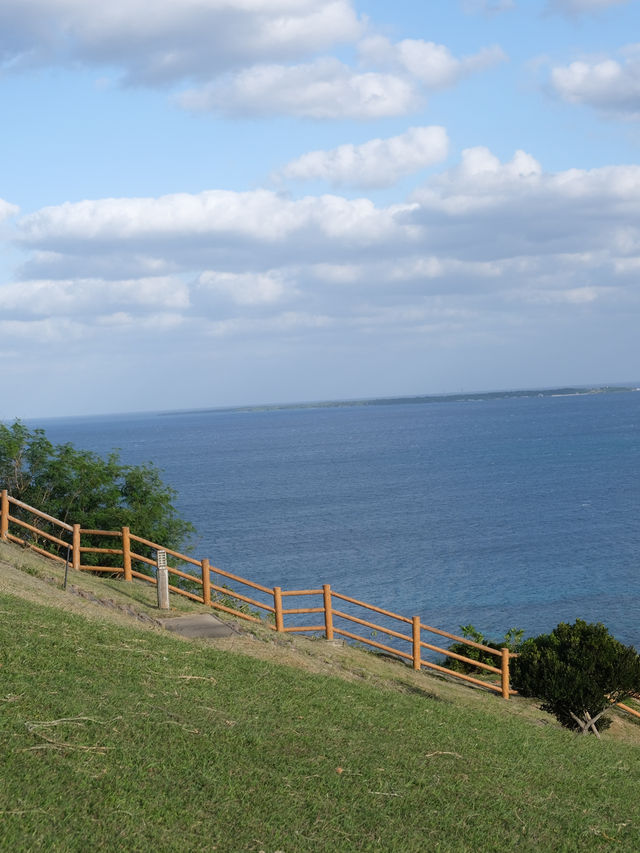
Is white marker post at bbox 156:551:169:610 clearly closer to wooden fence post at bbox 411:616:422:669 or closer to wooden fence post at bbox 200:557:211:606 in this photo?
wooden fence post at bbox 200:557:211:606

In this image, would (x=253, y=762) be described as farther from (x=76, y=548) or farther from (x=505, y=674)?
(x=76, y=548)

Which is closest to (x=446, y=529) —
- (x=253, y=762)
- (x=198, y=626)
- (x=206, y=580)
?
(x=206, y=580)

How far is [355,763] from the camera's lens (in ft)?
29.9

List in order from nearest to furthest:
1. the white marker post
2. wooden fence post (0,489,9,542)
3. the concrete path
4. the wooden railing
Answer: the concrete path
the white marker post
the wooden railing
wooden fence post (0,489,9,542)

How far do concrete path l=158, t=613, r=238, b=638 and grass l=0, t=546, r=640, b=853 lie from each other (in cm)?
194

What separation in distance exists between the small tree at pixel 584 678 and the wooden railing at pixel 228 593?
1074 millimetres

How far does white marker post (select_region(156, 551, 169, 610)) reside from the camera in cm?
1739

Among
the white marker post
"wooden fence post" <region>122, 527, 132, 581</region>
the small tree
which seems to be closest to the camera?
the small tree

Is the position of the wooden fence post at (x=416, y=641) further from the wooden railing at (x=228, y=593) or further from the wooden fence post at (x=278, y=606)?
the wooden fence post at (x=278, y=606)

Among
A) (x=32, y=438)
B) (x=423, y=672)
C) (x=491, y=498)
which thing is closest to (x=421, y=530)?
(x=491, y=498)

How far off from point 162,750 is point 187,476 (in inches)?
4416

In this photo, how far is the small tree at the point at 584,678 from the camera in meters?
16.6

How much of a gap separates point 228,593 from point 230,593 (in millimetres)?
224

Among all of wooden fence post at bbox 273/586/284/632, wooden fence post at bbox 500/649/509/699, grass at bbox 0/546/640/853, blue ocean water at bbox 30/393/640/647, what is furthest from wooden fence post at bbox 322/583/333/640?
blue ocean water at bbox 30/393/640/647
